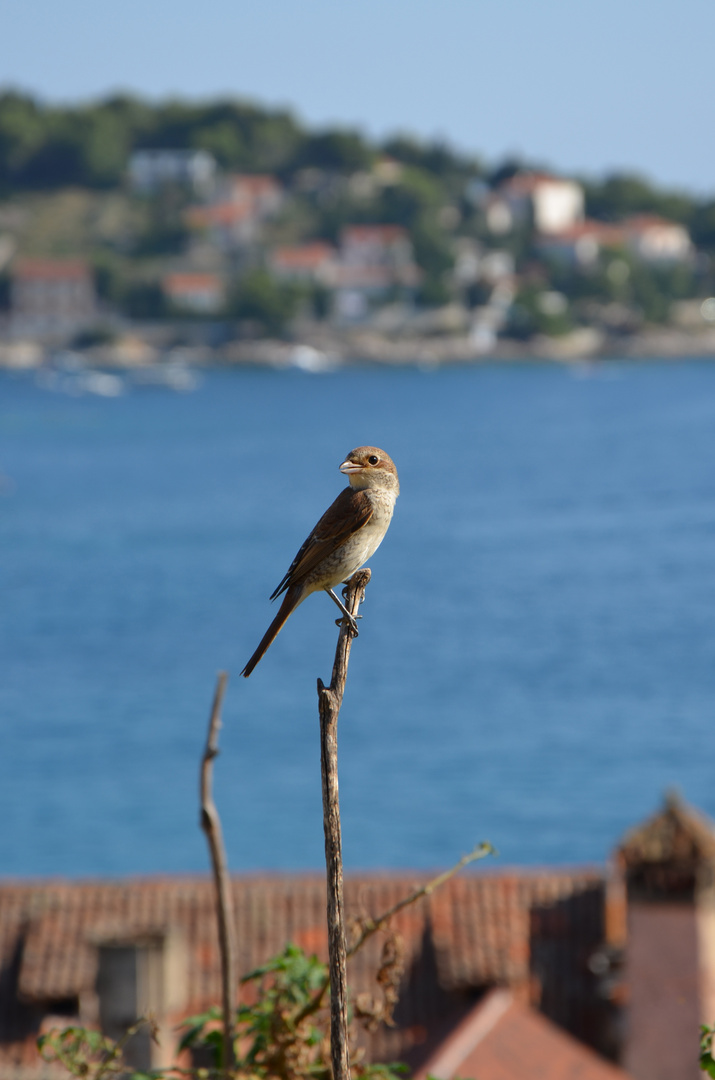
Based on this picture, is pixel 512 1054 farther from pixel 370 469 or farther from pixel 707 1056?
pixel 707 1056

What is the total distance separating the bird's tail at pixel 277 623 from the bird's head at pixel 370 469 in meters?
0.39

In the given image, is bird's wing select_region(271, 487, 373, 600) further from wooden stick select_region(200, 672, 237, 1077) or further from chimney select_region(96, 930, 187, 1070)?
chimney select_region(96, 930, 187, 1070)

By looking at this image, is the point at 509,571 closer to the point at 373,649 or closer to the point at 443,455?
the point at 373,649

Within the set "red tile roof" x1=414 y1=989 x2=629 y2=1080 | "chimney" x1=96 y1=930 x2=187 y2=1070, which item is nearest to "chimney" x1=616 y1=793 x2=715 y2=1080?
"red tile roof" x1=414 y1=989 x2=629 y2=1080

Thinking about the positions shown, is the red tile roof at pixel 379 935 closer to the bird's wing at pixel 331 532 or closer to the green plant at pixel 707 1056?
the bird's wing at pixel 331 532

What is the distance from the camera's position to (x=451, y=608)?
67.0 metres

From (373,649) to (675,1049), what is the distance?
159ft

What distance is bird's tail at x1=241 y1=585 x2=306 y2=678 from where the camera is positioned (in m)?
4.41

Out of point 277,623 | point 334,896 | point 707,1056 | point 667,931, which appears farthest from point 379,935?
point 334,896

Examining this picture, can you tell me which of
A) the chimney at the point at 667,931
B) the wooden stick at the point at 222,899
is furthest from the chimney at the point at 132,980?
the wooden stick at the point at 222,899

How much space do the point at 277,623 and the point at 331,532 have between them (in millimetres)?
591

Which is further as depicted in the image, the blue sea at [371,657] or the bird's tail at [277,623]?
the blue sea at [371,657]

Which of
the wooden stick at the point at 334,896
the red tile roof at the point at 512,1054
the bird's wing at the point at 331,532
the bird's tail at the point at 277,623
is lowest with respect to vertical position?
the red tile roof at the point at 512,1054

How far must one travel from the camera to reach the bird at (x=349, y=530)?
16.7ft
